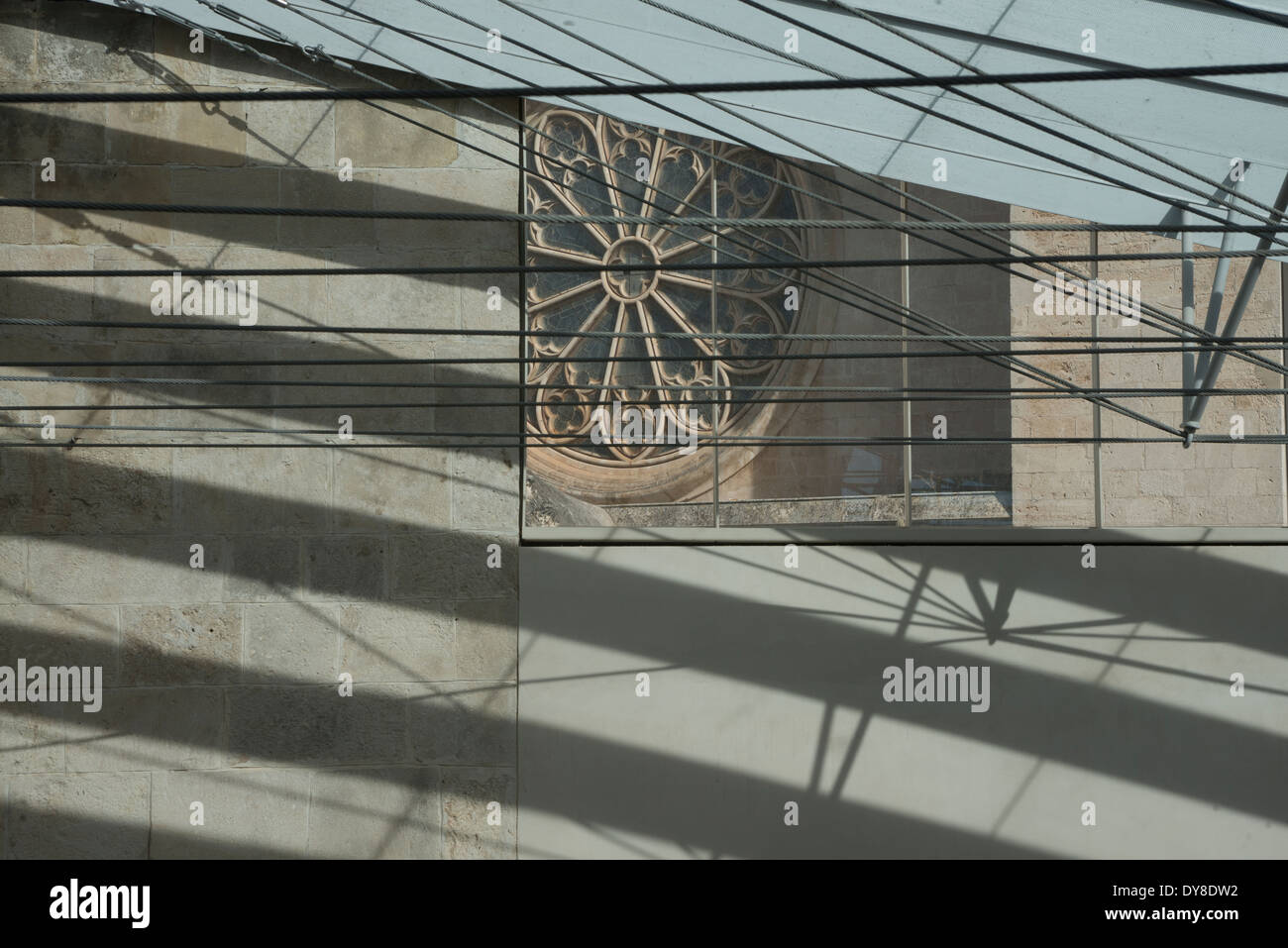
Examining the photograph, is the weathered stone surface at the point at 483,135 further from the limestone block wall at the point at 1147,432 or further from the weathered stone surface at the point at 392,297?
the limestone block wall at the point at 1147,432

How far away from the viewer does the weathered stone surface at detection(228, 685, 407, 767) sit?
7668mm

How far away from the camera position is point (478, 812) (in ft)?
25.0

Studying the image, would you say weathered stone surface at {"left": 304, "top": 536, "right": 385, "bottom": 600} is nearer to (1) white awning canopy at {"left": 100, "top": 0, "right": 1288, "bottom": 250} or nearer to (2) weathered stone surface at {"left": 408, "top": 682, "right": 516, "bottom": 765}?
(2) weathered stone surface at {"left": 408, "top": 682, "right": 516, "bottom": 765}

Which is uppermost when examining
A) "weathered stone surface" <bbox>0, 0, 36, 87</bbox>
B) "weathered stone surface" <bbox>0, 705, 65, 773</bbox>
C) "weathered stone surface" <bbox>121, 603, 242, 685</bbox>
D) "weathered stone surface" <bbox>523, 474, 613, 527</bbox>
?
"weathered stone surface" <bbox>0, 0, 36, 87</bbox>

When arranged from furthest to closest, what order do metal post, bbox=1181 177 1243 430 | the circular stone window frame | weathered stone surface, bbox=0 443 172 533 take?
the circular stone window frame
weathered stone surface, bbox=0 443 172 533
metal post, bbox=1181 177 1243 430

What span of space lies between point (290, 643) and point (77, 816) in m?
1.73

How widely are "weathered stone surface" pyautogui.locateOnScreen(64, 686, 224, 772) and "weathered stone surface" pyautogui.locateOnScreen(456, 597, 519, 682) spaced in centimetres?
160

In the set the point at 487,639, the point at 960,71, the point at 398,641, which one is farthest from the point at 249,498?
the point at 960,71

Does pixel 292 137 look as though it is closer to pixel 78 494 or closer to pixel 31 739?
pixel 78 494

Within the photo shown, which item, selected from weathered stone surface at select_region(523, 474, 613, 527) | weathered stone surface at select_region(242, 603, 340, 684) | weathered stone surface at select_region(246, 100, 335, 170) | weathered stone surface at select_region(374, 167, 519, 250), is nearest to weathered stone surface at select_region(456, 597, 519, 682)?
weathered stone surface at select_region(242, 603, 340, 684)

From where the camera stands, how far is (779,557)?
25.4ft
